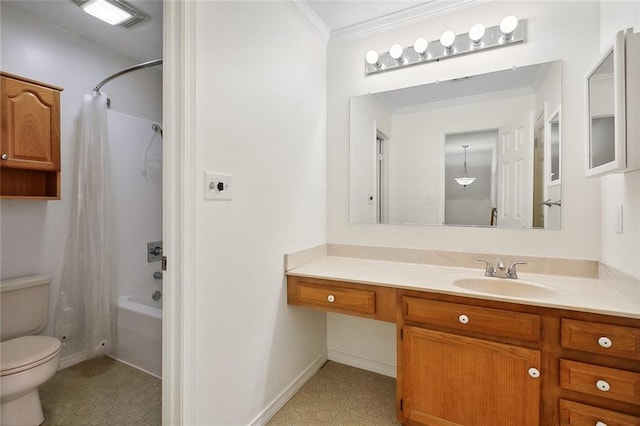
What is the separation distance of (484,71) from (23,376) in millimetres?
3004

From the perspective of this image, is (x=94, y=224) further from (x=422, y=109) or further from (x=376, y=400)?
(x=422, y=109)

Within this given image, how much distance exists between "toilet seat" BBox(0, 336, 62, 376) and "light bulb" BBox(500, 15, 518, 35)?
3.10 meters

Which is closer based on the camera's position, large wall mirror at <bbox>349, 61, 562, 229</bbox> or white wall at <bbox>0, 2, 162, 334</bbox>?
large wall mirror at <bbox>349, 61, 562, 229</bbox>

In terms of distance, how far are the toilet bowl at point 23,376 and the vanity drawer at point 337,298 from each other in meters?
1.35

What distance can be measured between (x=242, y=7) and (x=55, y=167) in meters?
1.66

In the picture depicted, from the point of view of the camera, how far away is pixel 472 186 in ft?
6.11

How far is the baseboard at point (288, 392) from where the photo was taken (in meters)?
1.57

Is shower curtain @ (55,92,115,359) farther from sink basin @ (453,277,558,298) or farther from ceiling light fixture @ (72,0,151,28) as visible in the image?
sink basin @ (453,277,558,298)

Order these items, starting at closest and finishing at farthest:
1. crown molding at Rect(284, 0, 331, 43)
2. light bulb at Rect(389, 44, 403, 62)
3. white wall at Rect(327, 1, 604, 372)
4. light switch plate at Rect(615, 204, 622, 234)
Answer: light switch plate at Rect(615, 204, 622, 234), white wall at Rect(327, 1, 604, 372), crown molding at Rect(284, 0, 331, 43), light bulb at Rect(389, 44, 403, 62)

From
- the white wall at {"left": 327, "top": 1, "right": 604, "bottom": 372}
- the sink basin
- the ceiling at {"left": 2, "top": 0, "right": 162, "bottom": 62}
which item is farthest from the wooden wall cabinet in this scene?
the sink basin

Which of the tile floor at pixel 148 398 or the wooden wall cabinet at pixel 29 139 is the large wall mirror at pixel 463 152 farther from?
the wooden wall cabinet at pixel 29 139

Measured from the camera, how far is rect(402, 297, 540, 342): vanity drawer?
1235 millimetres

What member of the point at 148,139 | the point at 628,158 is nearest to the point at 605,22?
the point at 628,158

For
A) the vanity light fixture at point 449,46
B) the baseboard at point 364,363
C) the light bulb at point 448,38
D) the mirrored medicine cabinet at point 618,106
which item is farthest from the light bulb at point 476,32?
the baseboard at point 364,363
